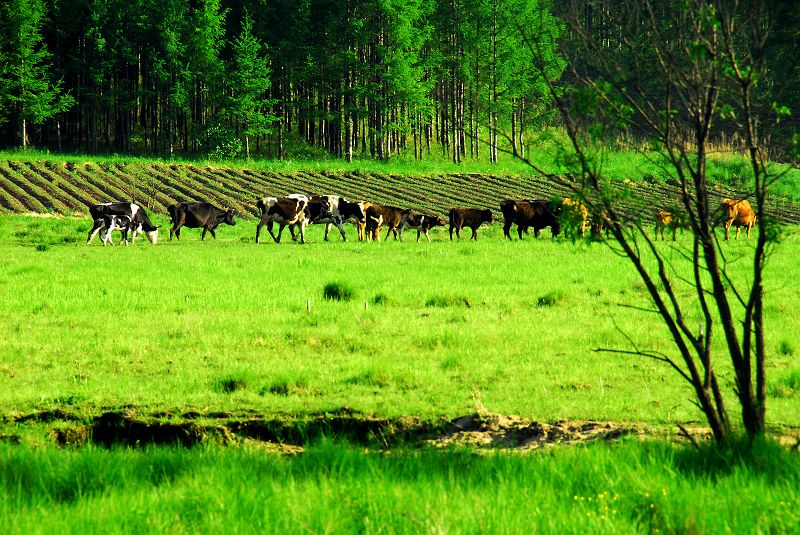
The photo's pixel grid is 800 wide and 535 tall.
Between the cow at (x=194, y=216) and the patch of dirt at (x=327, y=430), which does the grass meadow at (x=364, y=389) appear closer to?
the patch of dirt at (x=327, y=430)

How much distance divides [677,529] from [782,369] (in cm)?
603

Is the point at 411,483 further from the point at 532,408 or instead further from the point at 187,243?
the point at 187,243

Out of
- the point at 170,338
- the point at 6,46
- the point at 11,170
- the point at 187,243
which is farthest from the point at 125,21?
the point at 170,338

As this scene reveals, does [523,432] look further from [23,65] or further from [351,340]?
[23,65]

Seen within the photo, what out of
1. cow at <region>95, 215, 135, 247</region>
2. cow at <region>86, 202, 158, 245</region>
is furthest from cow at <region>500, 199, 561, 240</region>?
cow at <region>95, 215, 135, 247</region>

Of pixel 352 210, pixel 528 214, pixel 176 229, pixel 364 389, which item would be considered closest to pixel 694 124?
pixel 364 389

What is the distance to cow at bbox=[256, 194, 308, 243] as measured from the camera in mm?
29266

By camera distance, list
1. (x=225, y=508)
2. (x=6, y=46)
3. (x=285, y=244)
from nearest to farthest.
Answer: (x=225, y=508)
(x=285, y=244)
(x=6, y=46)

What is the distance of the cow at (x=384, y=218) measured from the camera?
31.0 meters

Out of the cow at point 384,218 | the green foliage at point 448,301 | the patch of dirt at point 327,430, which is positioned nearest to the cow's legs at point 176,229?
the cow at point 384,218

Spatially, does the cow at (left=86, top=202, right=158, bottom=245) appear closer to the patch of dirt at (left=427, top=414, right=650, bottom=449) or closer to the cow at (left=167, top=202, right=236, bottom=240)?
the cow at (left=167, top=202, right=236, bottom=240)

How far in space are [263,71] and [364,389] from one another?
54.0 m

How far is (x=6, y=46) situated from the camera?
58469 millimetres

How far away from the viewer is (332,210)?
3125 centimetres
